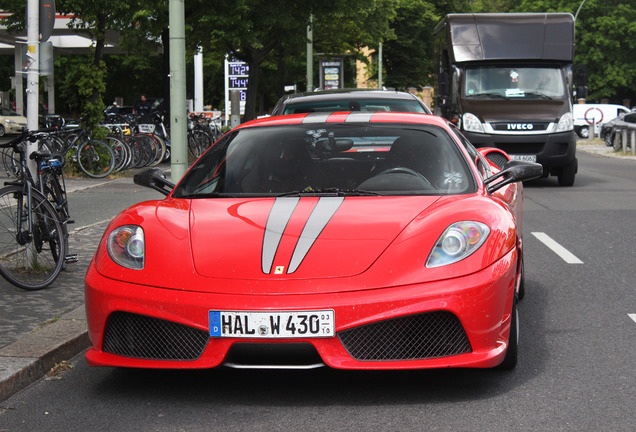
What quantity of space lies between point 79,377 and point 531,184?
1429 cm

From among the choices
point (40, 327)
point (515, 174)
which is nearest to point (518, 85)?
point (515, 174)

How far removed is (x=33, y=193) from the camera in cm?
710

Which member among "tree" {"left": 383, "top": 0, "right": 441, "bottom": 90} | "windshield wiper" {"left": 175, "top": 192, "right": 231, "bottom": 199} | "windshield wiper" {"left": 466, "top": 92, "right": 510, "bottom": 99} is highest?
"tree" {"left": 383, "top": 0, "right": 441, "bottom": 90}

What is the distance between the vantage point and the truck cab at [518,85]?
17422mm

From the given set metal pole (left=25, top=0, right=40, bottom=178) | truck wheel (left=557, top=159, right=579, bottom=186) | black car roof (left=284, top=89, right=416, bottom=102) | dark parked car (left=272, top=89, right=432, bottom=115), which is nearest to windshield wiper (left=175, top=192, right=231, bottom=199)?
metal pole (left=25, top=0, right=40, bottom=178)

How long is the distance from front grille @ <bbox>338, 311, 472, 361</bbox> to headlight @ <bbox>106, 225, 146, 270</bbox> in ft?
3.39

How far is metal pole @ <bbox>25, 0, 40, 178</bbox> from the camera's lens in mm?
7590

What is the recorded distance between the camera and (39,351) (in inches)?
199

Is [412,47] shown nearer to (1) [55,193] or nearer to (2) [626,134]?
(2) [626,134]

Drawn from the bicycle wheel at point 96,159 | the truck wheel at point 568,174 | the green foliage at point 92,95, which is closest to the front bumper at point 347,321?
the truck wheel at point 568,174

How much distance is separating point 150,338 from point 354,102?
20.0 ft

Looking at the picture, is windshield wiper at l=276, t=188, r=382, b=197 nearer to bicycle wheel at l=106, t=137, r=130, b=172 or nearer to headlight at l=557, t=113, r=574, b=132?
headlight at l=557, t=113, r=574, b=132

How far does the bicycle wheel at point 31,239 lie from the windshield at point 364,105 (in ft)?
12.1

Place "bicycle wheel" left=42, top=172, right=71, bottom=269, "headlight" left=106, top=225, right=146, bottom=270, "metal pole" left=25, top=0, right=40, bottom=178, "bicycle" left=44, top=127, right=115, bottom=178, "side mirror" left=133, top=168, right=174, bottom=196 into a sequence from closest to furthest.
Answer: "headlight" left=106, top=225, right=146, bottom=270, "side mirror" left=133, top=168, right=174, bottom=196, "bicycle wheel" left=42, top=172, right=71, bottom=269, "metal pole" left=25, top=0, right=40, bottom=178, "bicycle" left=44, top=127, right=115, bottom=178
